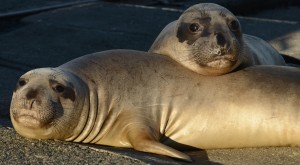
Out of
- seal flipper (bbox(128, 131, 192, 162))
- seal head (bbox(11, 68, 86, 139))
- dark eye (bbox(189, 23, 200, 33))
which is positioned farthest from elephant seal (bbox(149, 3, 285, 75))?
seal head (bbox(11, 68, 86, 139))

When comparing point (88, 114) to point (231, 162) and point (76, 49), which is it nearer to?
point (231, 162)

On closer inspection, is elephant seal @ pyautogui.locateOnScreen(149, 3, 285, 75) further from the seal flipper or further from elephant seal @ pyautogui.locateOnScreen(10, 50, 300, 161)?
the seal flipper

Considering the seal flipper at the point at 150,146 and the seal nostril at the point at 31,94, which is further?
the seal nostril at the point at 31,94

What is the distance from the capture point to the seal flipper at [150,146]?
4123mm

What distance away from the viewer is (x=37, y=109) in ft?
13.7

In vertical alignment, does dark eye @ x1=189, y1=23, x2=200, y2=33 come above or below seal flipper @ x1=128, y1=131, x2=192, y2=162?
above

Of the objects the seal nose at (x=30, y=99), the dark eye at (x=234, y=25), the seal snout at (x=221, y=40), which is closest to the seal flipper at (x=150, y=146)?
the seal nose at (x=30, y=99)

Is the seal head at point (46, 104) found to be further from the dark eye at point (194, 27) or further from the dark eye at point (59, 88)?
the dark eye at point (194, 27)

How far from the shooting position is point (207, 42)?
4598mm

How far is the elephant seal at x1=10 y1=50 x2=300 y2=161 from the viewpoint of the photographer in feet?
14.5

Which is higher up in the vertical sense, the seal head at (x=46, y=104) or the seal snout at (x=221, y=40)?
the seal snout at (x=221, y=40)

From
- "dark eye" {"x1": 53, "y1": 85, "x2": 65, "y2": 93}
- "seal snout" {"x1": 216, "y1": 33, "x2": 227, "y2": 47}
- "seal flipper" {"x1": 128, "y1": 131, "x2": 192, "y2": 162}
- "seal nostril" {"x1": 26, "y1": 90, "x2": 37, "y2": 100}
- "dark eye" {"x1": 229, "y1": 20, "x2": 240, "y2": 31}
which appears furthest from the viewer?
"dark eye" {"x1": 229, "y1": 20, "x2": 240, "y2": 31}

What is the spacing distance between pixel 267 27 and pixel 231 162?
13.7 feet

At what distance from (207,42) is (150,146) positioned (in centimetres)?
76
